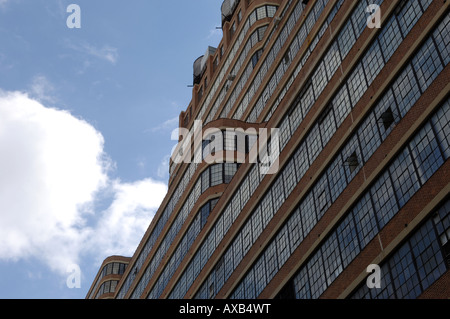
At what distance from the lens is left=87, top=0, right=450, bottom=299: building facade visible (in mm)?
26562

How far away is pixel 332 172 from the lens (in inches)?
1325

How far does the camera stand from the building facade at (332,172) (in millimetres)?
26562

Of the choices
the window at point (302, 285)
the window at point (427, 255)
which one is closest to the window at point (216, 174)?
the window at point (302, 285)

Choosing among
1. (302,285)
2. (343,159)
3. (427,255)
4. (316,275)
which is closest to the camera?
(427,255)

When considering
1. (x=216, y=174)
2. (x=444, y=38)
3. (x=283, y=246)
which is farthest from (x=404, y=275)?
(x=216, y=174)

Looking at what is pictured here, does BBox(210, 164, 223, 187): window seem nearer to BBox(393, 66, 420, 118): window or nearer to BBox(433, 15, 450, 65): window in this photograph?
BBox(393, 66, 420, 118): window

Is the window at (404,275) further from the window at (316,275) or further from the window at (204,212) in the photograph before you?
the window at (204,212)

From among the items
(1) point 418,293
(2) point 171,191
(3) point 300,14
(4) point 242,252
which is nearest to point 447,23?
(1) point 418,293

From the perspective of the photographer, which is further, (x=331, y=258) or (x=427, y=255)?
(x=331, y=258)

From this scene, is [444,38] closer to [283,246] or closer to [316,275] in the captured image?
[316,275]

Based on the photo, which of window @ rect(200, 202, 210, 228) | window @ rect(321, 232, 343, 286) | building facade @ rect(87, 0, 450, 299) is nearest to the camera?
building facade @ rect(87, 0, 450, 299)

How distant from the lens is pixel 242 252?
41.3 m

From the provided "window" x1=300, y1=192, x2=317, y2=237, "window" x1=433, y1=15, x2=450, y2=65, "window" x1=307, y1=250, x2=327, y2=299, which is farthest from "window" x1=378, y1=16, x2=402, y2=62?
"window" x1=307, y1=250, x2=327, y2=299
